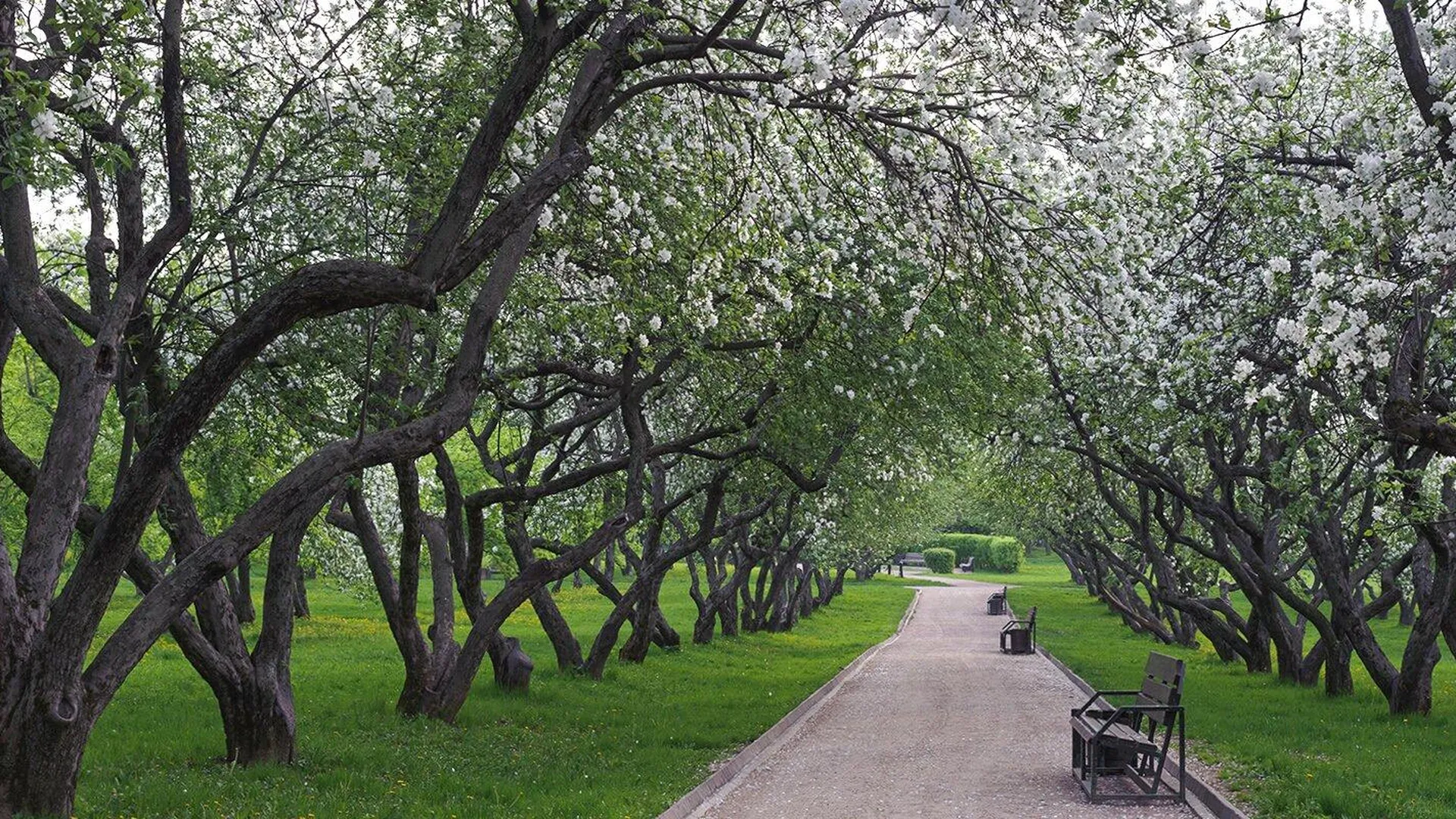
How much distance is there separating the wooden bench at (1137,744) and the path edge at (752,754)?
10.1 feet

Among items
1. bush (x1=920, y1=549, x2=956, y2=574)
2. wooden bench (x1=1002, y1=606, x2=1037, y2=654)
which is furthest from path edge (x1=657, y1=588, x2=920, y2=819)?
bush (x1=920, y1=549, x2=956, y2=574)

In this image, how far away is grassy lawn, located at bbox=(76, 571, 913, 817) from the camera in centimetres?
984

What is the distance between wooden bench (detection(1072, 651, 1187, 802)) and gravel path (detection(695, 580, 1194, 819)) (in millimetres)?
202

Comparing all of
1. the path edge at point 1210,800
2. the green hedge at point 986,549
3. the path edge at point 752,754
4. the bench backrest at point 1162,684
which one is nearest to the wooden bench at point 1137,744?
the bench backrest at point 1162,684

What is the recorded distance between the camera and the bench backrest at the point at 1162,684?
11578 mm

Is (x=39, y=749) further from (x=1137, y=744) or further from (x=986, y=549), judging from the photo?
(x=986, y=549)

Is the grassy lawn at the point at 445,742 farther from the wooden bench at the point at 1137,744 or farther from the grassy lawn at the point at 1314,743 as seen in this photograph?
the grassy lawn at the point at 1314,743

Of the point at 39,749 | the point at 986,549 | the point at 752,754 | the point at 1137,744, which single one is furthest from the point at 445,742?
the point at 986,549

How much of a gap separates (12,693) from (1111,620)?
4272 centimetres

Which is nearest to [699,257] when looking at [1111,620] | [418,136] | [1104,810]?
[418,136]

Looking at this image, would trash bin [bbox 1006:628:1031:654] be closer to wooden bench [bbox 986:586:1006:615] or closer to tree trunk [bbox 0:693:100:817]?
wooden bench [bbox 986:586:1006:615]

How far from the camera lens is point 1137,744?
37.2 ft

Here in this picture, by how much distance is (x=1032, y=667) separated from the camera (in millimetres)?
26641

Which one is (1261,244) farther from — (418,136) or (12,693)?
(12,693)
